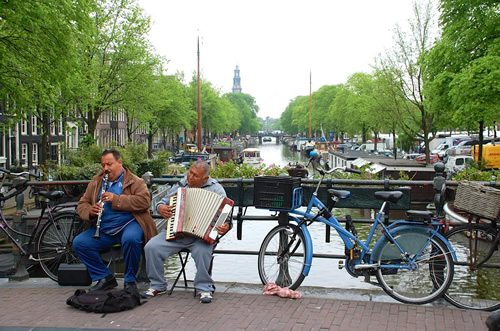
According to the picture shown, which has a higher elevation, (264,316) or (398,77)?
(398,77)

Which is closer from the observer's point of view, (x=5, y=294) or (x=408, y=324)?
(x=408, y=324)

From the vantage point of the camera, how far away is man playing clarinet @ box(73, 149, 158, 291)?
6.05 metres

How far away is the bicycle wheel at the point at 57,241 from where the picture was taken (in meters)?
6.64

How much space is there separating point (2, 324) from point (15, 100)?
50.7 ft

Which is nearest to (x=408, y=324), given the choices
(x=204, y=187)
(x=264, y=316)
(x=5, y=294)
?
(x=264, y=316)

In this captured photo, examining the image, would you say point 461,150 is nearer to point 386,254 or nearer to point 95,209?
point 386,254

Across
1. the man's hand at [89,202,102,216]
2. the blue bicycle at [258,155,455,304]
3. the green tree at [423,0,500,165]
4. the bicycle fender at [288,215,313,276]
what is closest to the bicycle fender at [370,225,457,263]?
the blue bicycle at [258,155,455,304]

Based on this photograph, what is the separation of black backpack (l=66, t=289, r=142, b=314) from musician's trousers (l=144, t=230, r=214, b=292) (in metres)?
0.32

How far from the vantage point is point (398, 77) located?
121 feet

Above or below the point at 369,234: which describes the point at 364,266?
below

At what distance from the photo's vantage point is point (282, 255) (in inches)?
239

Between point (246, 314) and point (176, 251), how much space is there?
108cm

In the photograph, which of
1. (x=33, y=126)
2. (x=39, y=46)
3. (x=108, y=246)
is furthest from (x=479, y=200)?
(x=33, y=126)

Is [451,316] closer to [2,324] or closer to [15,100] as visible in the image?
[2,324]
